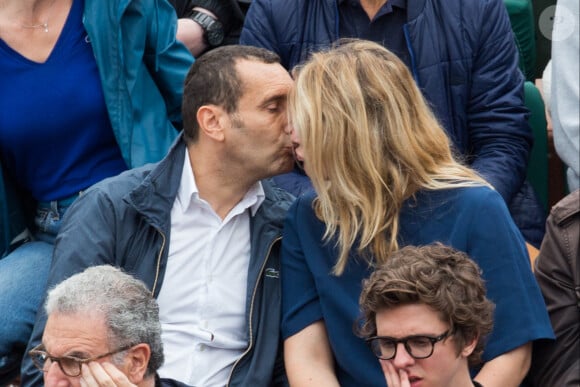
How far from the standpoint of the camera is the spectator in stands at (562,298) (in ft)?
11.0

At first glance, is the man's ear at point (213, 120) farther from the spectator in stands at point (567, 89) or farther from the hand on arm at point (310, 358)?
the spectator in stands at point (567, 89)

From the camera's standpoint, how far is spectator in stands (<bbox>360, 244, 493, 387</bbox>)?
2910 mm

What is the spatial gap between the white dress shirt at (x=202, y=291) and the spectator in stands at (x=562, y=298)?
92 cm

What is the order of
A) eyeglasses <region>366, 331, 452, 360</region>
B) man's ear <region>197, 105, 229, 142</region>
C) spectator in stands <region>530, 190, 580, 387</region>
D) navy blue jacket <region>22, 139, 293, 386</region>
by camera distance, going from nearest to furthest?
eyeglasses <region>366, 331, 452, 360</region>
spectator in stands <region>530, 190, 580, 387</region>
navy blue jacket <region>22, 139, 293, 386</region>
man's ear <region>197, 105, 229, 142</region>

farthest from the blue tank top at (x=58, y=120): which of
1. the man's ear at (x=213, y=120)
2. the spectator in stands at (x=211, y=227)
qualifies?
the man's ear at (x=213, y=120)

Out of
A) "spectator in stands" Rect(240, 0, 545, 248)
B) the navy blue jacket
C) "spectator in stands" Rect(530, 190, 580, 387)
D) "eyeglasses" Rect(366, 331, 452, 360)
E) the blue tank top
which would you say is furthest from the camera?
"spectator in stands" Rect(240, 0, 545, 248)

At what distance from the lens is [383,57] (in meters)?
3.48

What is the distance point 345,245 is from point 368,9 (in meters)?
1.27

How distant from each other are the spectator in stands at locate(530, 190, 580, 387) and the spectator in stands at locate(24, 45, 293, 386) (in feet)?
2.67

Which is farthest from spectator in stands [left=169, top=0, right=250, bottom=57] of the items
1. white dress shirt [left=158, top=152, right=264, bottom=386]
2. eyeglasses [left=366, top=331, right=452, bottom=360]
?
eyeglasses [left=366, top=331, right=452, bottom=360]

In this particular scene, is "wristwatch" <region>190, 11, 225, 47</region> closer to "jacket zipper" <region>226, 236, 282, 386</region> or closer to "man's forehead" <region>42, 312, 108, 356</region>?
"jacket zipper" <region>226, 236, 282, 386</region>

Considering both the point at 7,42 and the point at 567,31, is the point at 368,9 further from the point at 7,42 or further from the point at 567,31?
the point at 7,42

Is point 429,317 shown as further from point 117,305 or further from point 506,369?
point 117,305

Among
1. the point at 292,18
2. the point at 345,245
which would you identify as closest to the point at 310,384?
the point at 345,245
